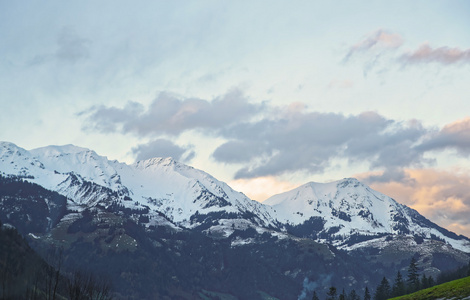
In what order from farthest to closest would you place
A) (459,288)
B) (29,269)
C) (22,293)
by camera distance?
(29,269) < (22,293) < (459,288)

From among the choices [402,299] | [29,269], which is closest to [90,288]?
[29,269]

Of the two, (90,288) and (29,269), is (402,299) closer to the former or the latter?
(90,288)

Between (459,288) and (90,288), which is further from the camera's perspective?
(90,288)

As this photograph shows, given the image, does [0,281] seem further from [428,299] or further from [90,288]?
Result: [428,299]

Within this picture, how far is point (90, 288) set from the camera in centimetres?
13562

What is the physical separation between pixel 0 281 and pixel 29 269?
26.1 ft

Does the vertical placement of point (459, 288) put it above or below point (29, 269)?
below

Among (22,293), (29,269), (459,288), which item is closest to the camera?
(459,288)

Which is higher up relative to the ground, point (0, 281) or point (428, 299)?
point (0, 281)

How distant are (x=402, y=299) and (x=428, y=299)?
1753 centimetres

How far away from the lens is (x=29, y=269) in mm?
135375

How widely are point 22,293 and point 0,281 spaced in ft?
27.6

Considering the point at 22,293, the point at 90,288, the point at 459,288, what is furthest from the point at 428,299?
the point at 22,293

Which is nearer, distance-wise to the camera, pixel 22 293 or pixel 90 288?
pixel 22 293
